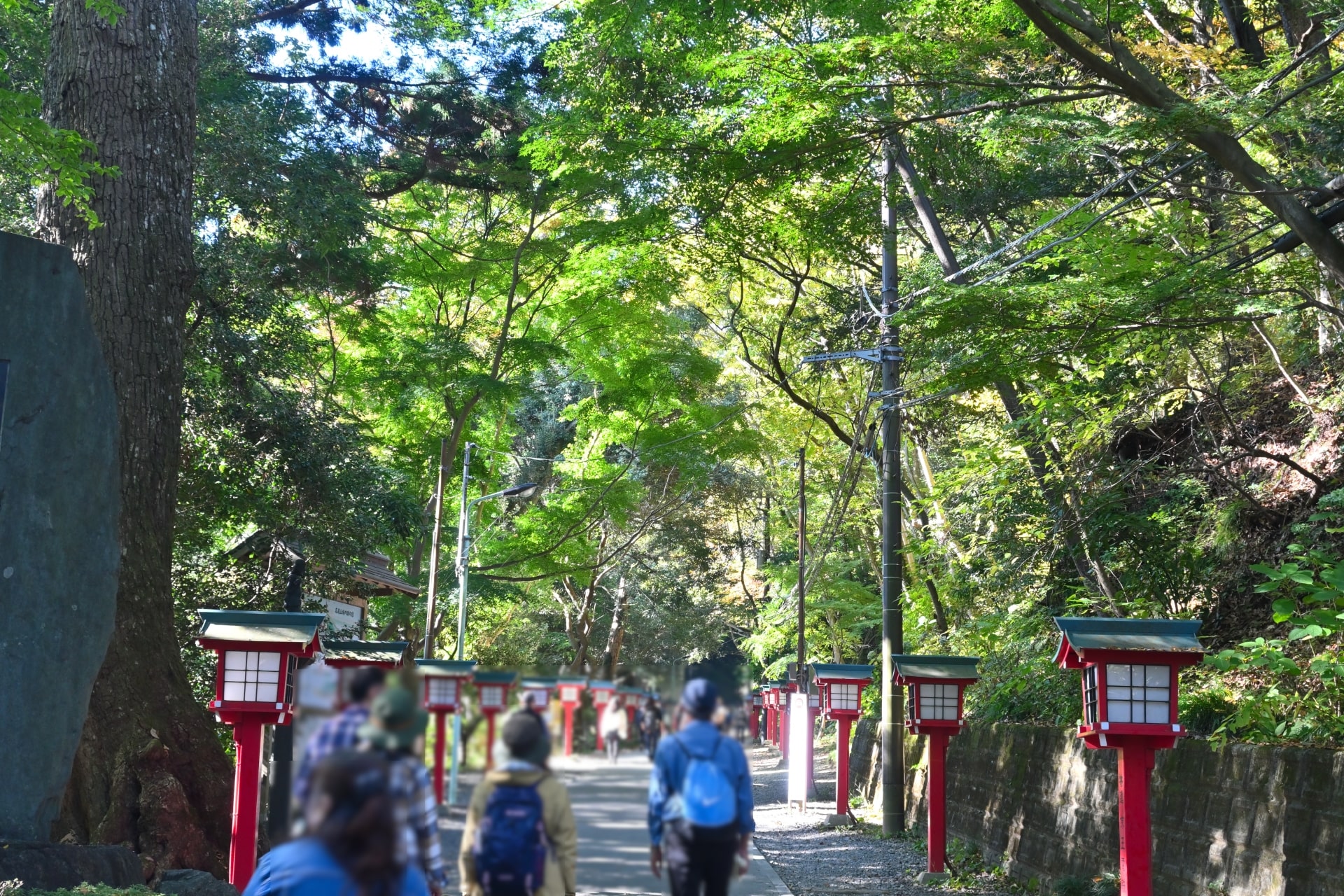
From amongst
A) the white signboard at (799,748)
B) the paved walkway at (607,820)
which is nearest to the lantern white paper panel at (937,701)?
the white signboard at (799,748)

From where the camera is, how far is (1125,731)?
309 inches

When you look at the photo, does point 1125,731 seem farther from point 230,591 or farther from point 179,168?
point 230,591

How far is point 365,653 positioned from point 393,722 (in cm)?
559

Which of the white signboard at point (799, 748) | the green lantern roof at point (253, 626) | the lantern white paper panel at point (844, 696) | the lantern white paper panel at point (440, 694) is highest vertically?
the green lantern roof at point (253, 626)

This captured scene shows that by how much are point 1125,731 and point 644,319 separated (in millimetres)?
13050

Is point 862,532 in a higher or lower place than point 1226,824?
higher

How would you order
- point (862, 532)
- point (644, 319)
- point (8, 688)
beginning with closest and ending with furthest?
point (8, 688), point (644, 319), point (862, 532)

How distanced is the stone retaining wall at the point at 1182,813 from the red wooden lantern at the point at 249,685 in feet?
20.5

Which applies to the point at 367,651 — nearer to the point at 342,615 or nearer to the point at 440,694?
the point at 440,694

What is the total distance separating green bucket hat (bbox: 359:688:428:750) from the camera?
5.52 ft

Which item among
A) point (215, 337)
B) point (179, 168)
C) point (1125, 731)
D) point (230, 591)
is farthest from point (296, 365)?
point (1125, 731)

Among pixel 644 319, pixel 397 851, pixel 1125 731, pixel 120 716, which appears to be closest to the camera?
pixel 397 851

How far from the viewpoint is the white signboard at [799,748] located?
1861cm

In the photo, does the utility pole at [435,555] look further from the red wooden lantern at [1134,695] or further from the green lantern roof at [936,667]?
the red wooden lantern at [1134,695]
